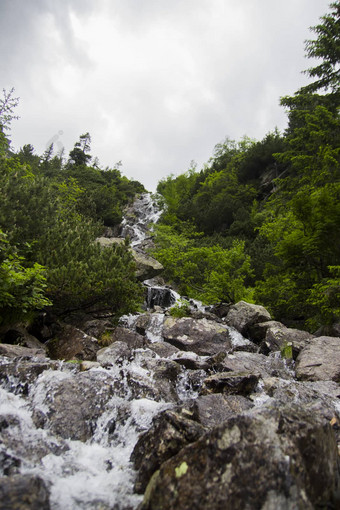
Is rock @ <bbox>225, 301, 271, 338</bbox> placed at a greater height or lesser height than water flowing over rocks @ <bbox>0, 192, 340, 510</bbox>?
greater

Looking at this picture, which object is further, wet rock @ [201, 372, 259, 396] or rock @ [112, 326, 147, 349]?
rock @ [112, 326, 147, 349]

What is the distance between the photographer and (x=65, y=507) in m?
2.32

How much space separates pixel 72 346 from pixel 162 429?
474 centimetres

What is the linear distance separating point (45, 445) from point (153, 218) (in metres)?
33.6

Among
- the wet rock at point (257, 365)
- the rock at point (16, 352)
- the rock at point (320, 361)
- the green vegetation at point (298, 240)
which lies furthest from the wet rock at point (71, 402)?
the green vegetation at point (298, 240)

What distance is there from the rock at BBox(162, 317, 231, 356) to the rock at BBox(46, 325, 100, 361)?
9.54 ft

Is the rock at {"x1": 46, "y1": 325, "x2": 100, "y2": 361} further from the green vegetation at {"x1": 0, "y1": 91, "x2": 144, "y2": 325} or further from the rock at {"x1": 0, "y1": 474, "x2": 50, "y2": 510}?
the rock at {"x1": 0, "y1": 474, "x2": 50, "y2": 510}

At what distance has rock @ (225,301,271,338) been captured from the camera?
1064 centimetres

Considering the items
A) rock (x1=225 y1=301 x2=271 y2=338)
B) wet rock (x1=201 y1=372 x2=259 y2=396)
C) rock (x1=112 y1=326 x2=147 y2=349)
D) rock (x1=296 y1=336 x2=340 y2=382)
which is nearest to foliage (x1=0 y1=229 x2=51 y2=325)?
rock (x1=112 y1=326 x2=147 y2=349)

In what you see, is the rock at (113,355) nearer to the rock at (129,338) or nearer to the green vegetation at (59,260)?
the rock at (129,338)

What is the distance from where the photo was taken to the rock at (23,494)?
1950 millimetres

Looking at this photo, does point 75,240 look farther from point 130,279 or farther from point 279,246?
point 279,246

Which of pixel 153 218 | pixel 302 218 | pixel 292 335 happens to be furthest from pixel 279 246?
pixel 153 218

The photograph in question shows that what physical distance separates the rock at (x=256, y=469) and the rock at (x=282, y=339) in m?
6.41
